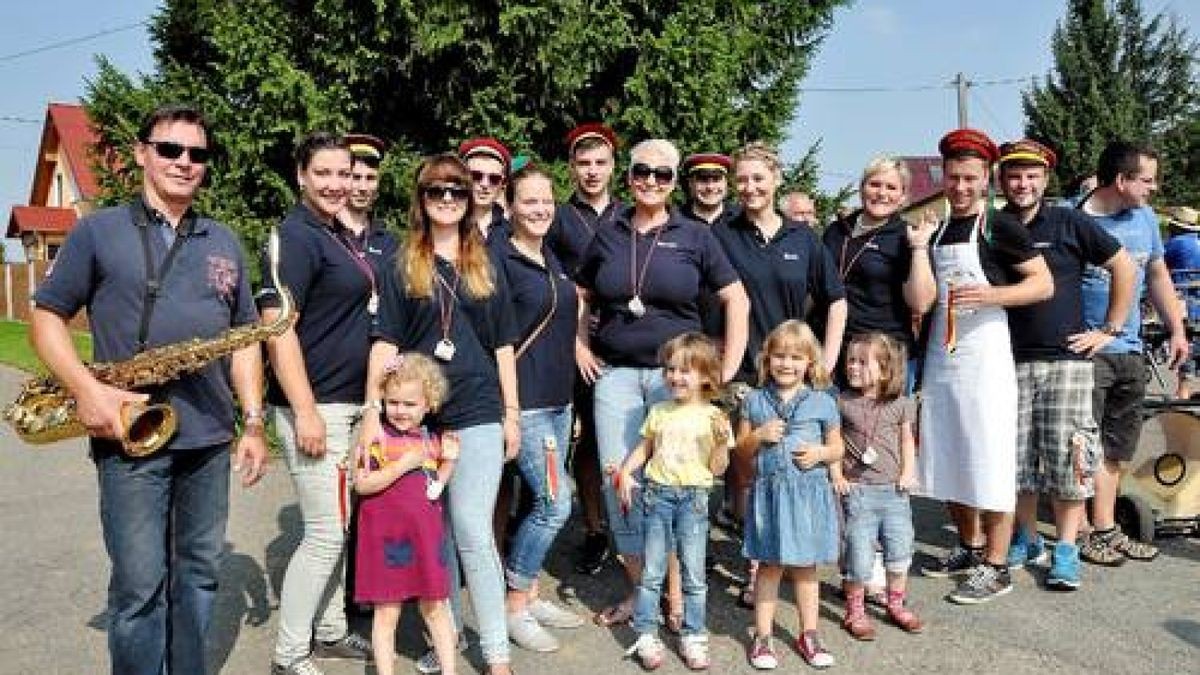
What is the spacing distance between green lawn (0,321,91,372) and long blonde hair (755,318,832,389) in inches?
500

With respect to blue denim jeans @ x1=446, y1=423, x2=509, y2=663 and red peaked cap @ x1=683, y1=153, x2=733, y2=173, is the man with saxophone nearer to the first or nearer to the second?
blue denim jeans @ x1=446, y1=423, x2=509, y2=663

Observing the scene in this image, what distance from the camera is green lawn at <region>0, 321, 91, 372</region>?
1762 centimetres

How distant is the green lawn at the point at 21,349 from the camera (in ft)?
57.8

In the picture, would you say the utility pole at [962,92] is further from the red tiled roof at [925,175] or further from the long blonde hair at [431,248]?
the long blonde hair at [431,248]

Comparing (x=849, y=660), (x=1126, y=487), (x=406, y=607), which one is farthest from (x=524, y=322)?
(x=1126, y=487)

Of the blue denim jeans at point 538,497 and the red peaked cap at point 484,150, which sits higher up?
the red peaked cap at point 484,150

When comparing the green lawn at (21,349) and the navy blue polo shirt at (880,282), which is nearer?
the navy blue polo shirt at (880,282)

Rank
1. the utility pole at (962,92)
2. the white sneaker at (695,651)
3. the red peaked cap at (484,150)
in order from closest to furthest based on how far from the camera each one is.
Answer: the white sneaker at (695,651), the red peaked cap at (484,150), the utility pole at (962,92)

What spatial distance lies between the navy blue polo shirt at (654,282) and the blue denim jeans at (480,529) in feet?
3.11

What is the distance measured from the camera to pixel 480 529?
405 centimetres

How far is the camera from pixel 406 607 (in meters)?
5.15

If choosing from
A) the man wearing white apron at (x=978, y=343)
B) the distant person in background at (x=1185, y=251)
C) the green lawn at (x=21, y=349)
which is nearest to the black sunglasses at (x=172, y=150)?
the man wearing white apron at (x=978, y=343)

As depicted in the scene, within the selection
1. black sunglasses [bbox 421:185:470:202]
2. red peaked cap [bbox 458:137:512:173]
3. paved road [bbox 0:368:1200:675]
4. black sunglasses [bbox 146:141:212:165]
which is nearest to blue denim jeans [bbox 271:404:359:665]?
paved road [bbox 0:368:1200:675]

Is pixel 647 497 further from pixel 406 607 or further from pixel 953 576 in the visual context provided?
pixel 953 576
